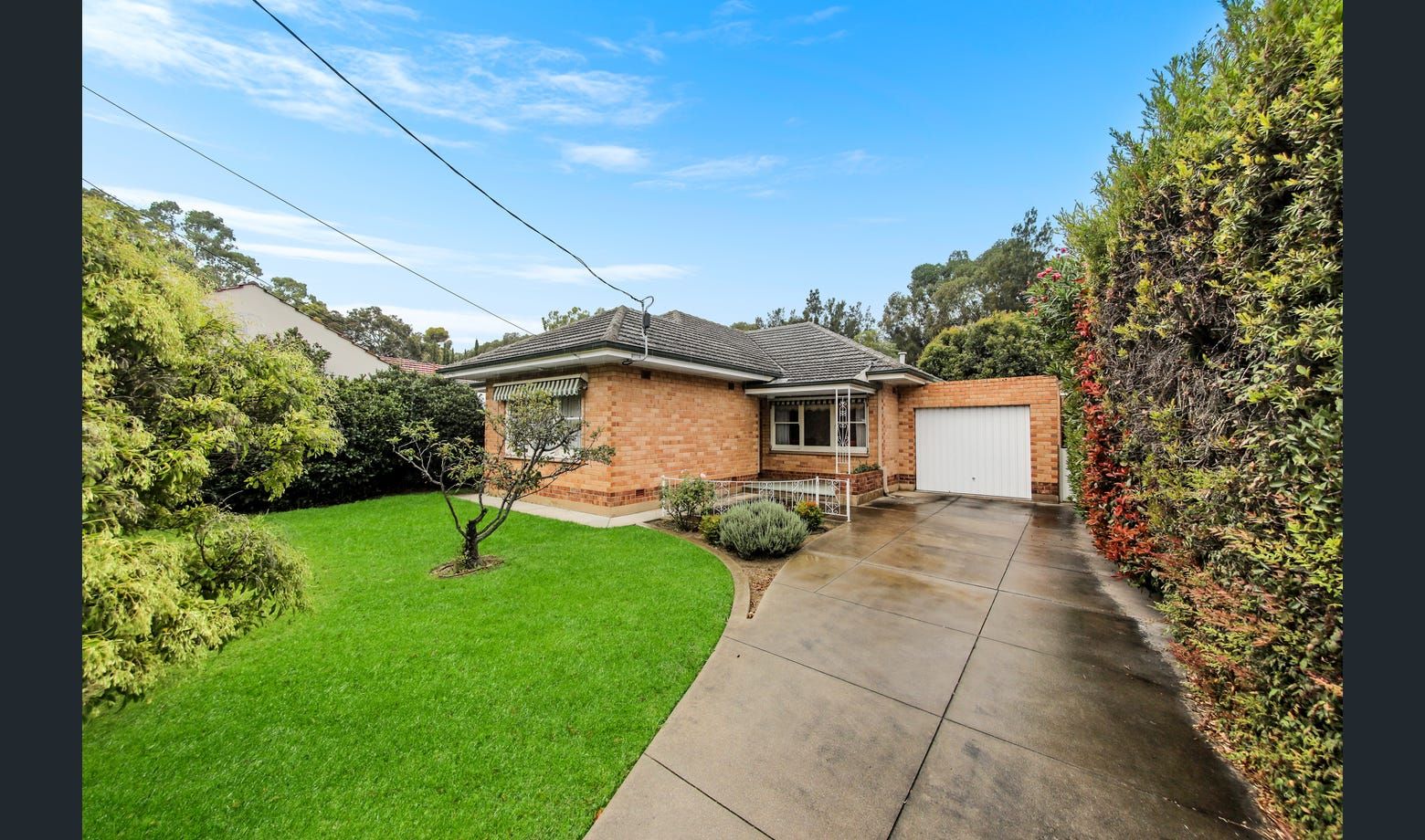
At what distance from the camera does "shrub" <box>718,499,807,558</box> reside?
787cm

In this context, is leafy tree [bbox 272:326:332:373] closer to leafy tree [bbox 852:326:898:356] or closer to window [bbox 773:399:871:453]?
window [bbox 773:399:871:453]

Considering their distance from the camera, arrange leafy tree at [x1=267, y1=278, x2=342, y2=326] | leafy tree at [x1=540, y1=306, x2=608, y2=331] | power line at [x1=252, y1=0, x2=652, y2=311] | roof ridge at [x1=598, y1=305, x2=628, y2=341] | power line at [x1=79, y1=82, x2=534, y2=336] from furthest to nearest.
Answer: leafy tree at [x1=267, y1=278, x2=342, y2=326] < leafy tree at [x1=540, y1=306, x2=608, y2=331] < roof ridge at [x1=598, y1=305, x2=628, y2=341] < power line at [x1=79, y1=82, x2=534, y2=336] < power line at [x1=252, y1=0, x2=652, y2=311]

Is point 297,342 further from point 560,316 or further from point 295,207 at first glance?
point 560,316

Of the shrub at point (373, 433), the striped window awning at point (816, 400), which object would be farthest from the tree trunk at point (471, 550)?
the striped window awning at point (816, 400)

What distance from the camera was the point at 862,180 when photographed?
14.5 m

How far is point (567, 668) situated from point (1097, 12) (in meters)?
13.6

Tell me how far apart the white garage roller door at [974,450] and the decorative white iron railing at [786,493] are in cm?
471

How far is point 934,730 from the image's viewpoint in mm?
3469

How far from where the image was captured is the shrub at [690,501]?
9.83 m

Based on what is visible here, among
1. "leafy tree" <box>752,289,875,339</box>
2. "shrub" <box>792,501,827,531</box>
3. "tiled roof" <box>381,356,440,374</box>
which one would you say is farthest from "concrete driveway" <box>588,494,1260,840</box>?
"leafy tree" <box>752,289,875,339</box>

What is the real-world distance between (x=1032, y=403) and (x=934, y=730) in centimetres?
1329

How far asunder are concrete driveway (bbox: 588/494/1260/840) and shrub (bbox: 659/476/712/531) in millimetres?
4006
